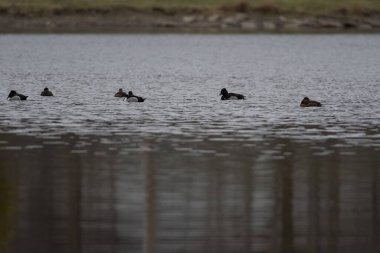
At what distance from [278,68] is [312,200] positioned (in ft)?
155

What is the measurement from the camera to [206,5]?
114500mm

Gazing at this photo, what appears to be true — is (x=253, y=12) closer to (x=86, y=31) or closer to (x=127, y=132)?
(x=86, y=31)

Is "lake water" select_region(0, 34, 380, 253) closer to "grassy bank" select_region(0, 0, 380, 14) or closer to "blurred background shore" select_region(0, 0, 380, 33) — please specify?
"blurred background shore" select_region(0, 0, 380, 33)

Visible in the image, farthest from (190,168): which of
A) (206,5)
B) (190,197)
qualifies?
(206,5)

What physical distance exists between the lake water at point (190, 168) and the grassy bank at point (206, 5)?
62.0m

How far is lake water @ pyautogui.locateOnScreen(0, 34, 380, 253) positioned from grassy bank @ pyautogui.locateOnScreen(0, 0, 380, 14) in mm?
61989

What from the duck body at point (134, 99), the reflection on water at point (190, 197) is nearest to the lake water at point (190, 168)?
the reflection on water at point (190, 197)

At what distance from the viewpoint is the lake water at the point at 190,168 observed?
54.2 feet

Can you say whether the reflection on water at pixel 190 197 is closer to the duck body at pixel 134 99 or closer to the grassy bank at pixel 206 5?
the duck body at pixel 134 99

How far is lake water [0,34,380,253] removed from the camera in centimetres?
1652

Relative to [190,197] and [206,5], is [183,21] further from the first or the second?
[190,197]

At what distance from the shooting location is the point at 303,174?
2161cm

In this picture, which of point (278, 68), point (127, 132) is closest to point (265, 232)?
point (127, 132)

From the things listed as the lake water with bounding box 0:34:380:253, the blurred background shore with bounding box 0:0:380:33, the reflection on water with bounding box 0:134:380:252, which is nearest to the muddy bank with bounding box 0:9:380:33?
the blurred background shore with bounding box 0:0:380:33
